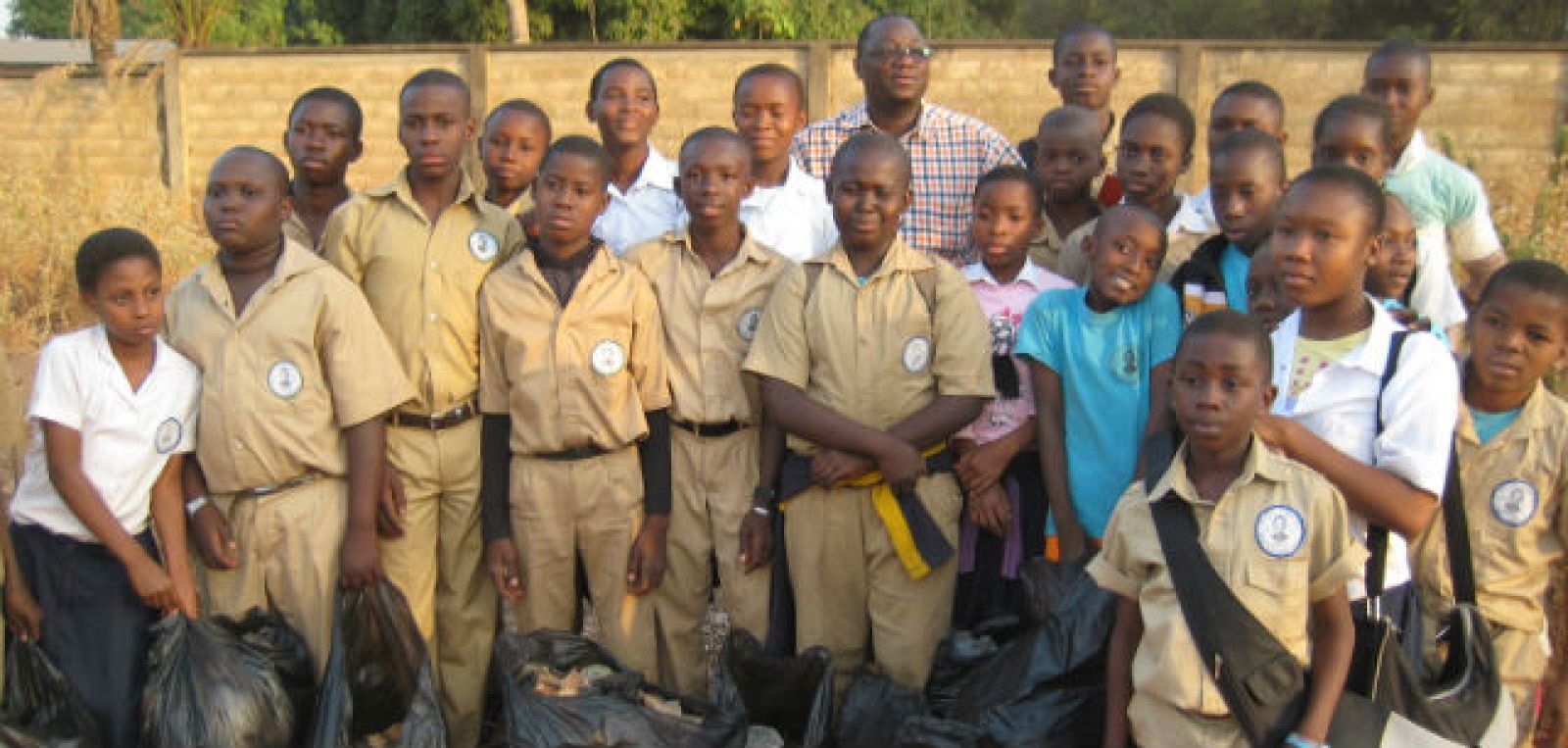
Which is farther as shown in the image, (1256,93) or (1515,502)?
(1256,93)

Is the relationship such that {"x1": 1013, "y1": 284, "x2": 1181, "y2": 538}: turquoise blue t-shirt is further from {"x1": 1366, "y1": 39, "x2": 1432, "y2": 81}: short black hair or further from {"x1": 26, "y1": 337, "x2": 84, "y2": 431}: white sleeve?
{"x1": 26, "y1": 337, "x2": 84, "y2": 431}: white sleeve

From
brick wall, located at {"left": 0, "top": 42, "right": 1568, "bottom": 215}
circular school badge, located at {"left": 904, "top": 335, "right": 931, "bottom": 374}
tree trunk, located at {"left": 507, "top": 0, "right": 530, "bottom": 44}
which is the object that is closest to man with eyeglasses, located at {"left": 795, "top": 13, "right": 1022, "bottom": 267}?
circular school badge, located at {"left": 904, "top": 335, "right": 931, "bottom": 374}

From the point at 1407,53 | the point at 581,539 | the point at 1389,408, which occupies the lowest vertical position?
the point at 581,539

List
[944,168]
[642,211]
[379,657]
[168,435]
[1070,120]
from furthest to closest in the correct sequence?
1. [944,168]
2. [642,211]
3. [1070,120]
4. [379,657]
5. [168,435]

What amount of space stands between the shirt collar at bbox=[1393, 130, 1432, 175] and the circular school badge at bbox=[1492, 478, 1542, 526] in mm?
1390

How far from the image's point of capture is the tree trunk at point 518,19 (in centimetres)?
1257

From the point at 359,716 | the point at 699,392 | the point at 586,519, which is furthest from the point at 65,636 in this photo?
the point at 699,392

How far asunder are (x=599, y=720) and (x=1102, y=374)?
4.93ft

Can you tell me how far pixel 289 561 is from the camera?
9.91 feet

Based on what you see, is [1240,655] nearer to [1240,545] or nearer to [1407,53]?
[1240,545]

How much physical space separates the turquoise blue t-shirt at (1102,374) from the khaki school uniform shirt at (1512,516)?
69 cm

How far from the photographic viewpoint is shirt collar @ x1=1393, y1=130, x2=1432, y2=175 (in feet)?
12.2

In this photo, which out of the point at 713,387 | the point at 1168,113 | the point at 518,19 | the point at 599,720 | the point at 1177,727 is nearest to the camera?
the point at 1177,727

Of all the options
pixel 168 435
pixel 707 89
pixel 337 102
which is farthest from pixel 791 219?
pixel 707 89
